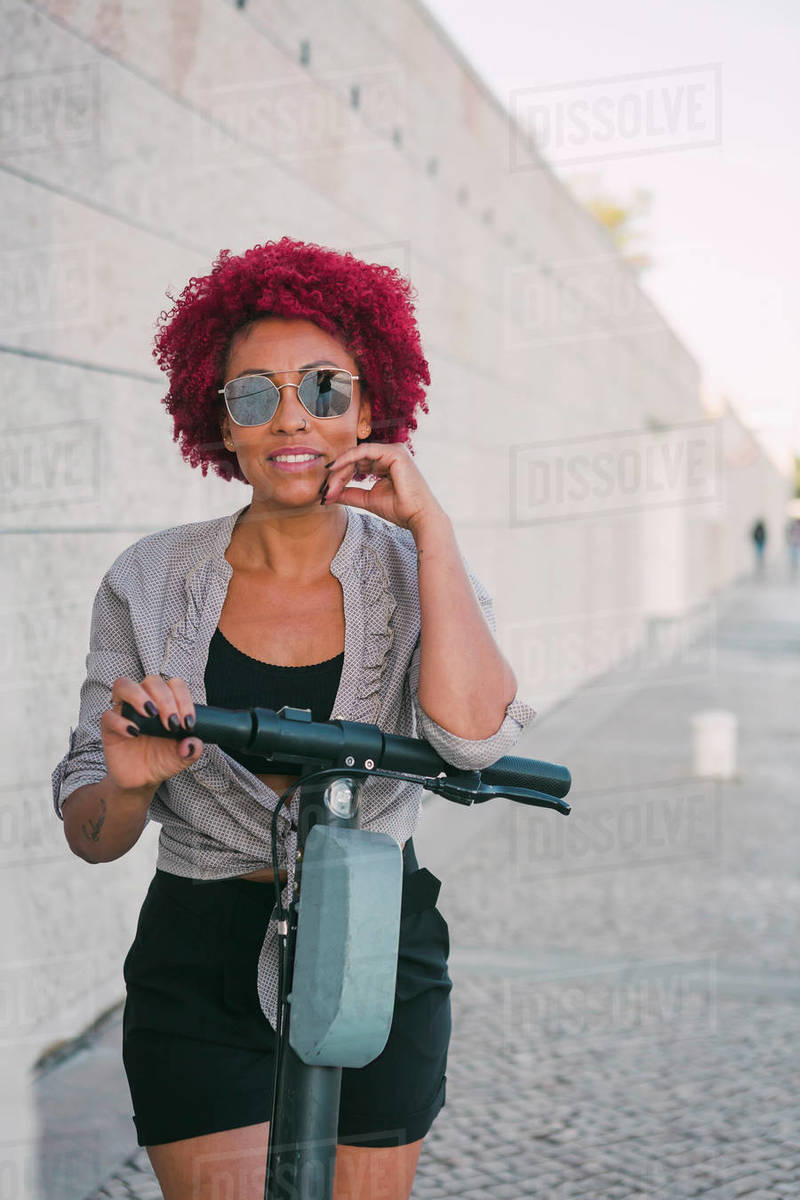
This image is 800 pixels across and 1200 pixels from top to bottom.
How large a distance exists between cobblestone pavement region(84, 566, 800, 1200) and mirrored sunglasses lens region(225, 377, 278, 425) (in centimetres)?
219

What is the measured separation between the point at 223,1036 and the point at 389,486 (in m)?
0.86

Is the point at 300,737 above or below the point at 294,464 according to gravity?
below

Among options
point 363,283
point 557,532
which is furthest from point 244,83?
point 557,532

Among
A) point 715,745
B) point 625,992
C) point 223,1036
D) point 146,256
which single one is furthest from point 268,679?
point 715,745

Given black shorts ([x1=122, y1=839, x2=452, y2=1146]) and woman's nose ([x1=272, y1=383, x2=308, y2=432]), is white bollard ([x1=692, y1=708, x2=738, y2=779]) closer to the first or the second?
black shorts ([x1=122, y1=839, x2=452, y2=1146])

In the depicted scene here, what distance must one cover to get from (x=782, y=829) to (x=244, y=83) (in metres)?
4.95

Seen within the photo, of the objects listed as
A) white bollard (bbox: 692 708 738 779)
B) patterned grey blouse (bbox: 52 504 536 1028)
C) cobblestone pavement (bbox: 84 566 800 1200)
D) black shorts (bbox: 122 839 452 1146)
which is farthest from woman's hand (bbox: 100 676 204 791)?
white bollard (bbox: 692 708 738 779)

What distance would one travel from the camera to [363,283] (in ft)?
6.68

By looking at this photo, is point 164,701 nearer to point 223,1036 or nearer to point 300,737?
point 300,737

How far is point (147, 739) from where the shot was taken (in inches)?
64.0

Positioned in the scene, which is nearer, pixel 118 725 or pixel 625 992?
pixel 118 725

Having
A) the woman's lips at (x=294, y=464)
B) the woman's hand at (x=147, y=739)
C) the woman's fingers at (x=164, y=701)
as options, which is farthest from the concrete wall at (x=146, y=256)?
the woman's fingers at (x=164, y=701)

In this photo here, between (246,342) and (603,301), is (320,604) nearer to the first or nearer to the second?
(246,342)

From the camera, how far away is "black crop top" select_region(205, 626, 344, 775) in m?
1.92
